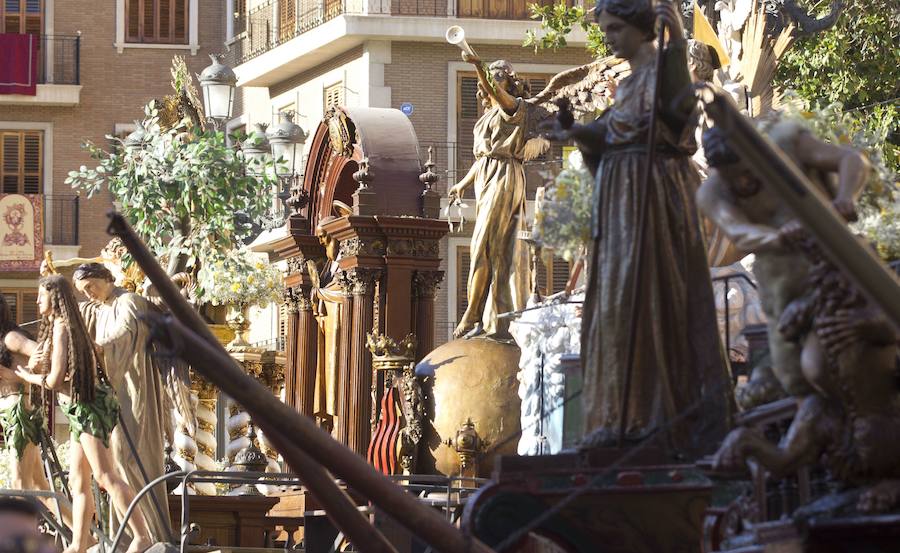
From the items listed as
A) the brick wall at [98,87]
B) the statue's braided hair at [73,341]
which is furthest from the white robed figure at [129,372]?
the brick wall at [98,87]

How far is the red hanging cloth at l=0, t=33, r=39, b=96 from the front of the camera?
47.8 m

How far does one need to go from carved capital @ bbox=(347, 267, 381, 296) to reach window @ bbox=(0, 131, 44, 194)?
107 ft

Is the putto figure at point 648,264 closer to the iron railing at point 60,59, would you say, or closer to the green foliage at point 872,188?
the green foliage at point 872,188

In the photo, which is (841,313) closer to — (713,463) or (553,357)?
(713,463)

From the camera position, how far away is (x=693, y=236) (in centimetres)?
918

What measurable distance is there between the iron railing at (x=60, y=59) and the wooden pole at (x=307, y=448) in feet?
135

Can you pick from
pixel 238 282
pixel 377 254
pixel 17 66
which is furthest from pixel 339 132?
pixel 17 66

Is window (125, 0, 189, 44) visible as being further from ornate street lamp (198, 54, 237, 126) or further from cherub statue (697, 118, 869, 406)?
cherub statue (697, 118, 869, 406)

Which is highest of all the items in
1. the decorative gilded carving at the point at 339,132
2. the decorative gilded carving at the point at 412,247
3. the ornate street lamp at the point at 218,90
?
the ornate street lamp at the point at 218,90

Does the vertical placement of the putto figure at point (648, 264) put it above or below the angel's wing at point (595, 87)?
below


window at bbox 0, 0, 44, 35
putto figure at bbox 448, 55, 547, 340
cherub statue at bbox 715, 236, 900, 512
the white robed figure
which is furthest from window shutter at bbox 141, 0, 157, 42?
cherub statue at bbox 715, 236, 900, 512

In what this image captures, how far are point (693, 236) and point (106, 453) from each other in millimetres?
6006

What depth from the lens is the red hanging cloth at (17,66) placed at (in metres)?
47.8

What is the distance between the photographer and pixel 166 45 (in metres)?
49.6
